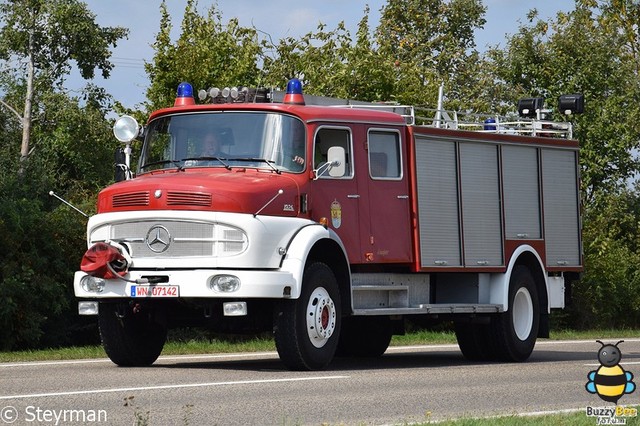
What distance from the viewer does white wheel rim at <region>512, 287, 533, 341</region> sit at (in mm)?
19000

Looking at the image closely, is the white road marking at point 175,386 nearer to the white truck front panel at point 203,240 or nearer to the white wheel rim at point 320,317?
the white wheel rim at point 320,317

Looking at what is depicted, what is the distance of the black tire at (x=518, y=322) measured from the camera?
61.1 ft

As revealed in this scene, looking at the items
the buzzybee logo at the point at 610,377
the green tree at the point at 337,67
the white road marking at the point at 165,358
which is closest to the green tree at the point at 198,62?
the green tree at the point at 337,67

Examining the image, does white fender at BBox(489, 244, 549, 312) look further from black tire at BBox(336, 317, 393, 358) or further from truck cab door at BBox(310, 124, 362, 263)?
truck cab door at BBox(310, 124, 362, 263)

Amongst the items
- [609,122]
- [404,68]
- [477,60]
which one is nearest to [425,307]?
[404,68]

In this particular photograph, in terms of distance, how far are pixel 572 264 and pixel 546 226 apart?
0.85 metres

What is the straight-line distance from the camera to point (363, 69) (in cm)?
3497

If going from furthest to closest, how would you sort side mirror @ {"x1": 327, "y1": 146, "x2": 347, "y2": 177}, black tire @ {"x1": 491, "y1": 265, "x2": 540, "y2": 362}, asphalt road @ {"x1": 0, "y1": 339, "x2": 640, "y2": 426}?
black tire @ {"x1": 491, "y1": 265, "x2": 540, "y2": 362}, side mirror @ {"x1": 327, "y1": 146, "x2": 347, "y2": 177}, asphalt road @ {"x1": 0, "y1": 339, "x2": 640, "y2": 426}

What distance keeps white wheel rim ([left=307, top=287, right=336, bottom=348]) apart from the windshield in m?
1.44

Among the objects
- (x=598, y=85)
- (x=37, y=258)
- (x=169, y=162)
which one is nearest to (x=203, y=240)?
(x=169, y=162)

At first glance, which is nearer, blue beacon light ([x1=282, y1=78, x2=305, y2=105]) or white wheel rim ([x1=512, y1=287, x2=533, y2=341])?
blue beacon light ([x1=282, y1=78, x2=305, y2=105])

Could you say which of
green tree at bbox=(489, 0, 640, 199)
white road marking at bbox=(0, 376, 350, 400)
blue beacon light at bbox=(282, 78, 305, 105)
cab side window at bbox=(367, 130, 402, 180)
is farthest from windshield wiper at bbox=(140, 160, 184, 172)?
green tree at bbox=(489, 0, 640, 199)

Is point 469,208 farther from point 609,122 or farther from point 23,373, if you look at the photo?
point 609,122

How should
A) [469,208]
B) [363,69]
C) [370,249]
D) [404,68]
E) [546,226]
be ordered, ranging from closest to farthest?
1. [370,249]
2. [469,208]
3. [546,226]
4. [363,69]
5. [404,68]
